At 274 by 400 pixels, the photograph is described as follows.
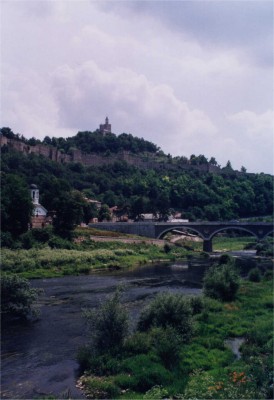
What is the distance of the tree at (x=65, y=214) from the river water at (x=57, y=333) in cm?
1571

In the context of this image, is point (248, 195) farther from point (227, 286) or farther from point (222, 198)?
point (227, 286)

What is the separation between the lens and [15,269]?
121 ft

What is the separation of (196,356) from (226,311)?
26.8ft

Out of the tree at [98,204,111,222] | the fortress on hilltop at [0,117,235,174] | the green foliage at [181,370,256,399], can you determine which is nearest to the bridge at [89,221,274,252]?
the tree at [98,204,111,222]

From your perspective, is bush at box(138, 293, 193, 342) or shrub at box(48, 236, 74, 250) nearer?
bush at box(138, 293, 193, 342)

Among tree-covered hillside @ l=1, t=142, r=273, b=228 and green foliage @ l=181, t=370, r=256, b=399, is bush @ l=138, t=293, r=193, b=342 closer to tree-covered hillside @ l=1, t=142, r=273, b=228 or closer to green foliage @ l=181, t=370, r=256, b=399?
green foliage @ l=181, t=370, r=256, b=399

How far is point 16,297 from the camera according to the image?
75.0ft

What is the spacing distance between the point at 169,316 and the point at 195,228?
54.1m

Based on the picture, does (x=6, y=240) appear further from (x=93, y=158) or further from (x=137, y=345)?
(x=93, y=158)

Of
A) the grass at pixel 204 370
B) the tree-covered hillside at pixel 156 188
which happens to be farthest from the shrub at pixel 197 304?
the tree-covered hillside at pixel 156 188

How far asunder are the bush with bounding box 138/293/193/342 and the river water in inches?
67.0

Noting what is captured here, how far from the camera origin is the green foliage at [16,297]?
22.7 metres

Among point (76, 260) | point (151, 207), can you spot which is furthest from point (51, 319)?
point (151, 207)

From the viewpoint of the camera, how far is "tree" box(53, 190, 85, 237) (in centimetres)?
5281
